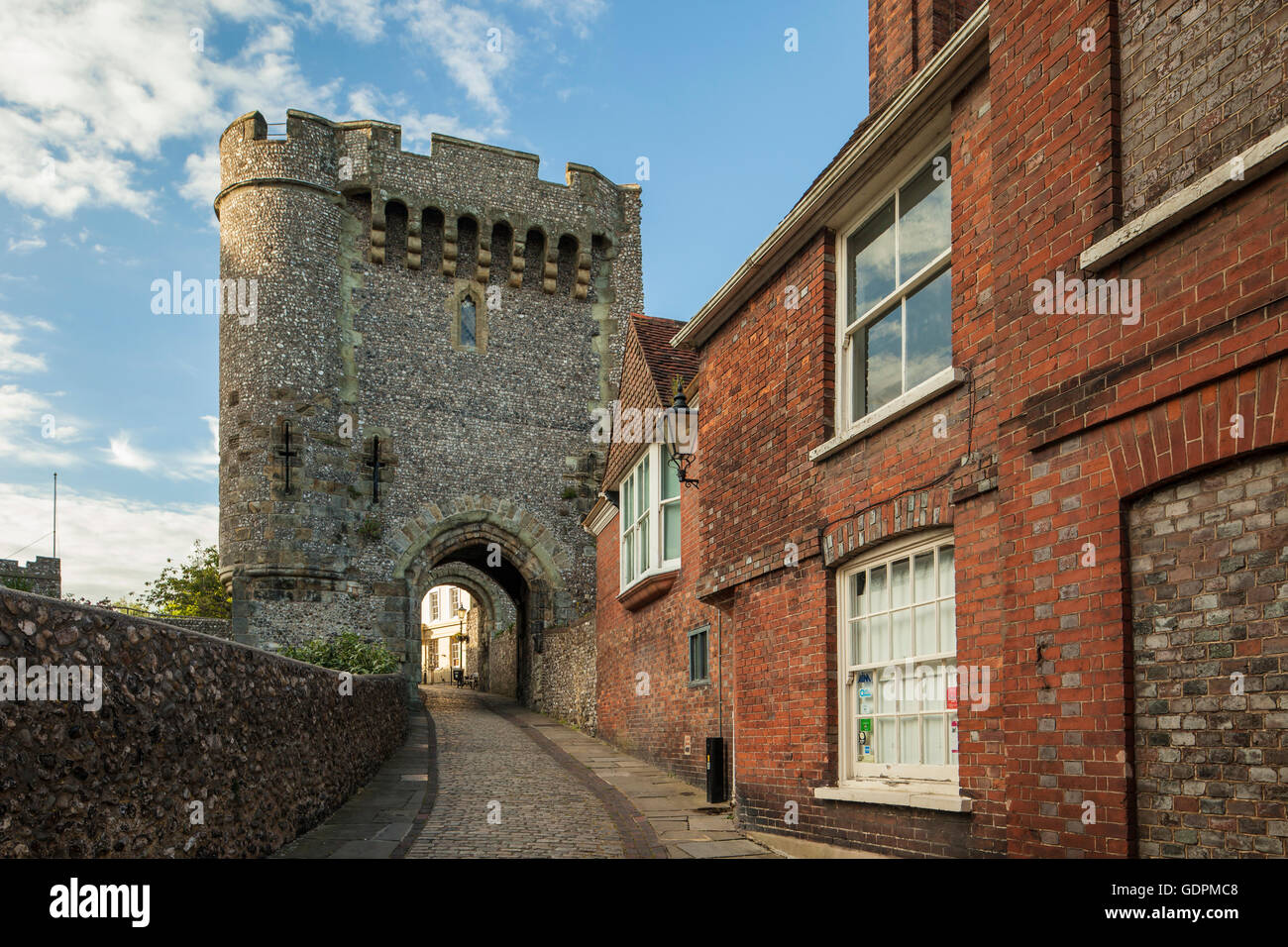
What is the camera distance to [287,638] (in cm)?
2627

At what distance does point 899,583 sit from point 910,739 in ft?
3.55

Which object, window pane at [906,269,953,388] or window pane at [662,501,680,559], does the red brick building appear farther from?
window pane at [662,501,680,559]

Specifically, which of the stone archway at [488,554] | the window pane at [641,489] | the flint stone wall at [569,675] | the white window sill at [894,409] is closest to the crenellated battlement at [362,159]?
the stone archway at [488,554]

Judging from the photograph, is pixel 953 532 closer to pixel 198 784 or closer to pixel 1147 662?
pixel 1147 662

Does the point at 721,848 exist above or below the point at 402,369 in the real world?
below

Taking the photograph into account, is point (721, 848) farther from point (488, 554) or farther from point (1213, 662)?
point (488, 554)

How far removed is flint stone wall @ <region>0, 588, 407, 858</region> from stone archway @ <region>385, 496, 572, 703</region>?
18605 mm

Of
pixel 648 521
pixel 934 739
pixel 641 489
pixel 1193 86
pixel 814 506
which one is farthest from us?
pixel 641 489

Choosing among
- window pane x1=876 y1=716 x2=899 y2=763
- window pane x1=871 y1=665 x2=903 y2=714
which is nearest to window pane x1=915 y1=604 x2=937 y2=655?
window pane x1=871 y1=665 x2=903 y2=714

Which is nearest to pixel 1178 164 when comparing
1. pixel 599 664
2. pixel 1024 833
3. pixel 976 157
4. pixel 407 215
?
pixel 976 157

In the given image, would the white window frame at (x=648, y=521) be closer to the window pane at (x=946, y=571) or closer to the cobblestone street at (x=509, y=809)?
the cobblestone street at (x=509, y=809)

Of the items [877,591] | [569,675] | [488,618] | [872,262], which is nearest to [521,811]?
[877,591]

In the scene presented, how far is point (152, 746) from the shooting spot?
566cm

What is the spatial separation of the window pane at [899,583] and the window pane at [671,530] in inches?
290
